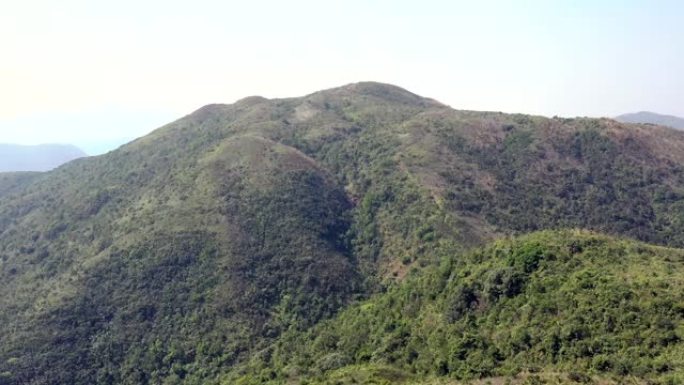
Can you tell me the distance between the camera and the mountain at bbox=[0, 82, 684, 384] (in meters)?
41.8

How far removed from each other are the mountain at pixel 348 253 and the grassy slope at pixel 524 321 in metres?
0.18

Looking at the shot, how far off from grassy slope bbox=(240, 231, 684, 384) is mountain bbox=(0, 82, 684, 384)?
0.60 ft

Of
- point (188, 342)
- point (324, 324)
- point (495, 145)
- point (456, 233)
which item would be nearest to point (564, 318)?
point (324, 324)

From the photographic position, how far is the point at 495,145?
10806 centimetres

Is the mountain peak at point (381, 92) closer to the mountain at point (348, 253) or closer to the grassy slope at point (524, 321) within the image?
the mountain at point (348, 253)

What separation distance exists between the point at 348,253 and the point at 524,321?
45084 millimetres

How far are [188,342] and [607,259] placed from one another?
1899 inches

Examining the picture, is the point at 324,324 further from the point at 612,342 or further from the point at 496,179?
the point at 496,179

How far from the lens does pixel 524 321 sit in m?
41.4

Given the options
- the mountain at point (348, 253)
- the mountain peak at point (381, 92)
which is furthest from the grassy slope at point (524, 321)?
the mountain peak at point (381, 92)

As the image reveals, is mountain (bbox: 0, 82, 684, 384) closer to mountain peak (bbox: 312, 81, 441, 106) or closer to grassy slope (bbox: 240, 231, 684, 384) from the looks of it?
grassy slope (bbox: 240, 231, 684, 384)

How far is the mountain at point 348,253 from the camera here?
41844 millimetres

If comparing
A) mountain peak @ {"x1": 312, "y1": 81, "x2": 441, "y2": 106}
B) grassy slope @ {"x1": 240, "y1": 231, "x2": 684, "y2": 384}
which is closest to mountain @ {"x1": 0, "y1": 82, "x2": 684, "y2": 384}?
grassy slope @ {"x1": 240, "y1": 231, "x2": 684, "y2": 384}

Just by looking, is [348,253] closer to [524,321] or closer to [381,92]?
[524,321]
